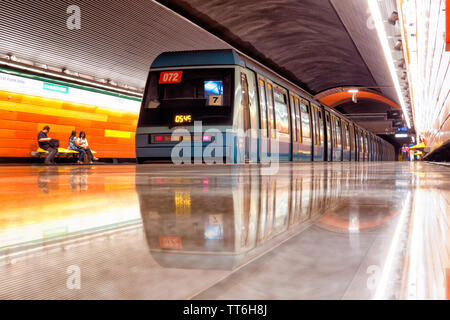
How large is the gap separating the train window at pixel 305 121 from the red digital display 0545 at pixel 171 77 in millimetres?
6157

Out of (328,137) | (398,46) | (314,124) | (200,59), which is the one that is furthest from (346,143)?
(200,59)

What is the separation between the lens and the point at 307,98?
14.8m

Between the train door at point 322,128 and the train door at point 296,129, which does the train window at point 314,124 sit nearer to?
the train door at point 322,128

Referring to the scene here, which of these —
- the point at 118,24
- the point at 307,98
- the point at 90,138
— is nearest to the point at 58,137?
the point at 90,138

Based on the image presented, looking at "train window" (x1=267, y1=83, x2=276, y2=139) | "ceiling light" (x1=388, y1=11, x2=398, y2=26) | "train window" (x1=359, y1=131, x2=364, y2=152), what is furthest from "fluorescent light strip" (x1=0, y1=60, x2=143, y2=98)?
"train window" (x1=359, y1=131, x2=364, y2=152)

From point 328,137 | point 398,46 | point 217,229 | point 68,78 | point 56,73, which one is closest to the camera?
point 217,229

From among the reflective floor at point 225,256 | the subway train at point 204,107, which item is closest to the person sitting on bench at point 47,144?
the subway train at point 204,107

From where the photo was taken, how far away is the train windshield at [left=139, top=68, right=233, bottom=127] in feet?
28.2

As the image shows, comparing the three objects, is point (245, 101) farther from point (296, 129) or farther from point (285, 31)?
point (285, 31)

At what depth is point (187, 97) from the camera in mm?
8789

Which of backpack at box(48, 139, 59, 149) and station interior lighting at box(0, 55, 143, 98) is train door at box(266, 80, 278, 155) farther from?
station interior lighting at box(0, 55, 143, 98)

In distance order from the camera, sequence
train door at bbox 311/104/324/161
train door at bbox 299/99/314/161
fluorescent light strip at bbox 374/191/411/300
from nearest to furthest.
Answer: fluorescent light strip at bbox 374/191/411/300 < train door at bbox 299/99/314/161 < train door at bbox 311/104/324/161

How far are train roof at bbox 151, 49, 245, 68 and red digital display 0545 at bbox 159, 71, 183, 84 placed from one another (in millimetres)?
181

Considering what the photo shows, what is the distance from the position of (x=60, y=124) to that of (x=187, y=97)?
10.9 meters
